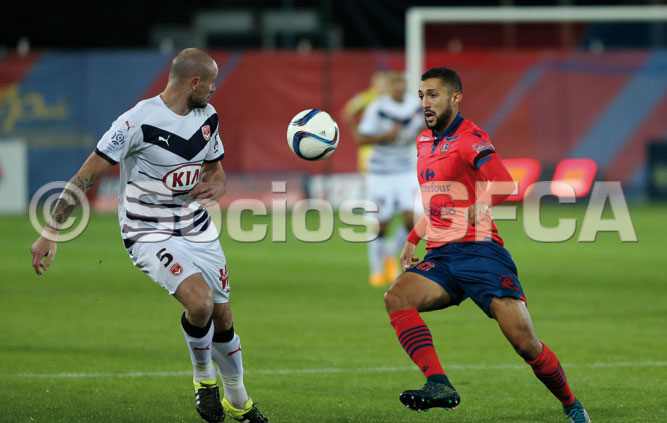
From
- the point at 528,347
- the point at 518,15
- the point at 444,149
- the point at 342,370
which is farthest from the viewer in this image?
the point at 518,15

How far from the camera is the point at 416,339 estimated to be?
19.0 ft

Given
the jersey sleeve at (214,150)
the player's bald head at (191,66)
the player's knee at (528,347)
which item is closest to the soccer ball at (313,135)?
the jersey sleeve at (214,150)

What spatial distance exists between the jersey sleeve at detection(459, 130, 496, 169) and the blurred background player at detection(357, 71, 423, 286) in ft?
22.8

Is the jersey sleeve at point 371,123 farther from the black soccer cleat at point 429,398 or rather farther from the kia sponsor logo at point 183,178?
the black soccer cleat at point 429,398

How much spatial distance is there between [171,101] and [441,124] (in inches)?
62.6

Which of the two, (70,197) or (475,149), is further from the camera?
(475,149)

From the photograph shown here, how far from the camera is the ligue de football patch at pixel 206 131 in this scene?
20.3 ft

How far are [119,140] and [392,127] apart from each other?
7672 mm

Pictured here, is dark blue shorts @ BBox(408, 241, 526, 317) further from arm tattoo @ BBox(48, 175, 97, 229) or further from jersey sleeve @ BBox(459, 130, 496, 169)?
arm tattoo @ BBox(48, 175, 97, 229)

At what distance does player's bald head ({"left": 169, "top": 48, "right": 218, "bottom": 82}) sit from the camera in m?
5.99

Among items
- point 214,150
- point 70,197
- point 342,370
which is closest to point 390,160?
point 342,370

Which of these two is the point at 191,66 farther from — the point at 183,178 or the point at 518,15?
the point at 518,15

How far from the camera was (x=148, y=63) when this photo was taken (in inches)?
983

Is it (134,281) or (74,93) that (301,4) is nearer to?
(74,93)
